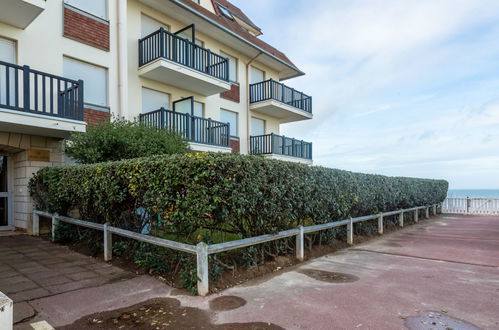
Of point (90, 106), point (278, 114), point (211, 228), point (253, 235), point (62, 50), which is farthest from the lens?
point (278, 114)

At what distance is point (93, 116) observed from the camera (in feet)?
33.1

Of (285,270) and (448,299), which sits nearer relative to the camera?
(448,299)

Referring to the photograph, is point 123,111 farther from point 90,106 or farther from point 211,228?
point 211,228

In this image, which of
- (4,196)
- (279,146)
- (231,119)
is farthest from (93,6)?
(279,146)

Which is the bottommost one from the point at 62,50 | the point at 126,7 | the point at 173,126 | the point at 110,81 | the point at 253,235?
the point at 253,235

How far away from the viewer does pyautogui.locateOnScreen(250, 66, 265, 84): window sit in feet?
58.4

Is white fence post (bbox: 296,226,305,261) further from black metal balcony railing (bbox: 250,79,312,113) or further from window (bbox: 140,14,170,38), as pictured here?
black metal balcony railing (bbox: 250,79,312,113)

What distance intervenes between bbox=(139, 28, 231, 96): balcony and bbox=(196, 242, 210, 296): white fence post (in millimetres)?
8768

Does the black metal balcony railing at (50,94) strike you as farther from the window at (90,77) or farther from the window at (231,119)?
the window at (231,119)

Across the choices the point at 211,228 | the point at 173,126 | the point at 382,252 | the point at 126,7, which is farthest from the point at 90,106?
the point at 382,252

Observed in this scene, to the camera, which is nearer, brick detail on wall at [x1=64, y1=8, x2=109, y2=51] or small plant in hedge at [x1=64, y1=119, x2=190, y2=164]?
small plant in hedge at [x1=64, y1=119, x2=190, y2=164]

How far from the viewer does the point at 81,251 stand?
6.55m

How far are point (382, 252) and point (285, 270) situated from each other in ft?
9.74

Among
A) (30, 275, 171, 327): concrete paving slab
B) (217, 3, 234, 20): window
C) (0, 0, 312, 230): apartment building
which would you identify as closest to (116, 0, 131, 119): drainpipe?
(0, 0, 312, 230): apartment building
